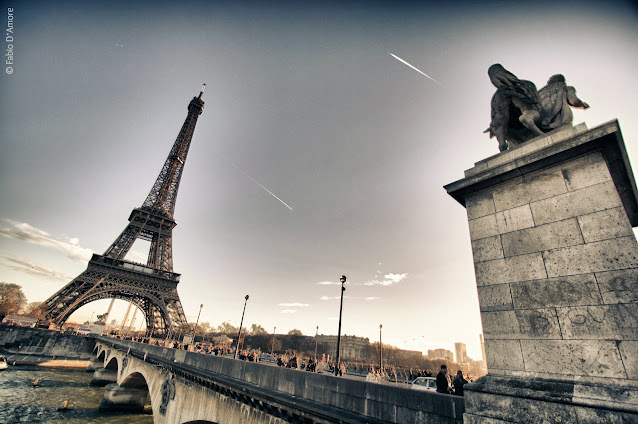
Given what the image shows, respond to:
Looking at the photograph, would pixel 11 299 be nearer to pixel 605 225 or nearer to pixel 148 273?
pixel 148 273

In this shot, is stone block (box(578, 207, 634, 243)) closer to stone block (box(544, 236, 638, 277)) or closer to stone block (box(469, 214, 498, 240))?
stone block (box(544, 236, 638, 277))

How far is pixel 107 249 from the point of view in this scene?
53000mm

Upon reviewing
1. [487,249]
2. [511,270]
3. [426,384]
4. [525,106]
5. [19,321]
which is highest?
[525,106]

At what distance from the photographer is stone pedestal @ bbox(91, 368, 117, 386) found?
34906 mm

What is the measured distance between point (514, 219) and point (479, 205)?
73 cm

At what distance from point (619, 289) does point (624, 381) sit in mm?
1139

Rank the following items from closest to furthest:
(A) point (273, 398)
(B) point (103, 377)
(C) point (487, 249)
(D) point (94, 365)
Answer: (C) point (487, 249), (A) point (273, 398), (B) point (103, 377), (D) point (94, 365)

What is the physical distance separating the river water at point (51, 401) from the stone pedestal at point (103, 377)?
930 mm

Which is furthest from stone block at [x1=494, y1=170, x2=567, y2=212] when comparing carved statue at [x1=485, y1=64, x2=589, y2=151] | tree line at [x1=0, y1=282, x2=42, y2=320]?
tree line at [x1=0, y1=282, x2=42, y2=320]

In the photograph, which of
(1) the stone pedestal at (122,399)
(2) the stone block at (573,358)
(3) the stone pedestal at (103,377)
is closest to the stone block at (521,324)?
(2) the stone block at (573,358)

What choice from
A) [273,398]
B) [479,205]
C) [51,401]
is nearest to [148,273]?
[51,401]

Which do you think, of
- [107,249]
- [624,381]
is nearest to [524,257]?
[624,381]

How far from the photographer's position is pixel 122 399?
25328 millimetres

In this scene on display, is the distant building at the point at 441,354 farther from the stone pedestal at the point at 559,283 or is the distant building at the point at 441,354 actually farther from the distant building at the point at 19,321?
the stone pedestal at the point at 559,283
